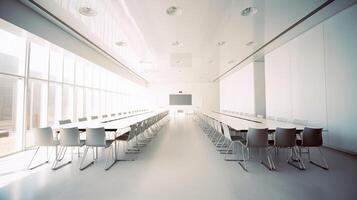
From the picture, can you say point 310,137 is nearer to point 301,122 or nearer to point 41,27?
point 301,122

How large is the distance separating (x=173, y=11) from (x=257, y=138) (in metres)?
3.15

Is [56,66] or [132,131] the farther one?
[56,66]

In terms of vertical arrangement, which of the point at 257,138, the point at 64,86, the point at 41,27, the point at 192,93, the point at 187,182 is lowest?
the point at 187,182

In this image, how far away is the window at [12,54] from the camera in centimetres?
408

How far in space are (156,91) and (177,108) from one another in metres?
2.68

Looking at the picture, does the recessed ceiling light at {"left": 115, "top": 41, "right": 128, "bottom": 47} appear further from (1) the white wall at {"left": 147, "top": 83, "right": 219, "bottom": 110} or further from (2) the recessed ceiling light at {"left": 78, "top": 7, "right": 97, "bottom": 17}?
(1) the white wall at {"left": 147, "top": 83, "right": 219, "bottom": 110}

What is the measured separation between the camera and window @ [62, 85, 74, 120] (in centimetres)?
611

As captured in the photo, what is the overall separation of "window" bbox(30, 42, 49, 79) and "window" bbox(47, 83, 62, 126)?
1.55 feet

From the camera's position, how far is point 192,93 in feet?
53.8

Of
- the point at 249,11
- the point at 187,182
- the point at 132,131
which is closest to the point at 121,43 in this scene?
the point at 132,131

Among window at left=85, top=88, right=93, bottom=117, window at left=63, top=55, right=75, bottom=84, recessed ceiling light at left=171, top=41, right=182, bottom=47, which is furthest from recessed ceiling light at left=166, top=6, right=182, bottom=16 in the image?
window at left=85, top=88, right=93, bottom=117

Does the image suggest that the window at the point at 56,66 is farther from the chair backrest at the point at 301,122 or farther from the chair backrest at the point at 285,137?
the chair backrest at the point at 301,122

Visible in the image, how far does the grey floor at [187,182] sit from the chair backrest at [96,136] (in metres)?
0.49

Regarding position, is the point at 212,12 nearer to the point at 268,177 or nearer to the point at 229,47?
the point at 229,47
